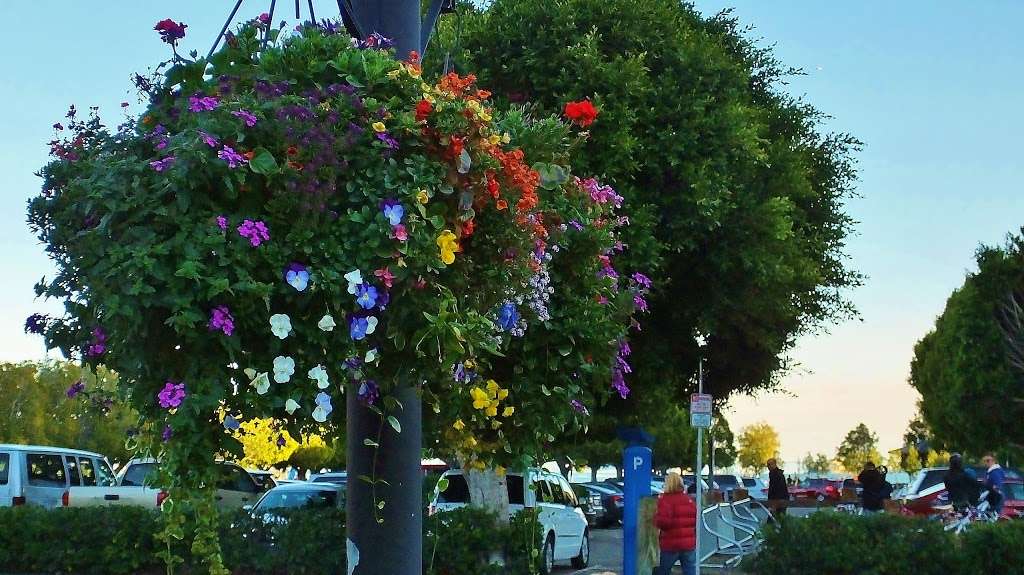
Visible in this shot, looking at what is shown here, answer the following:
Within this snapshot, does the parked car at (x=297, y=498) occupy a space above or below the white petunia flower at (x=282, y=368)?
below

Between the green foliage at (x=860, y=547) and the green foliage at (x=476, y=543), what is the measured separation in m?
3.59

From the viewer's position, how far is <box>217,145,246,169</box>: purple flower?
388 cm

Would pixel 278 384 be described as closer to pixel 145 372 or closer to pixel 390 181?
pixel 145 372

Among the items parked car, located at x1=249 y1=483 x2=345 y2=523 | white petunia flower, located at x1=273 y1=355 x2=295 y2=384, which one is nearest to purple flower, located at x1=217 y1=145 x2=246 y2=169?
white petunia flower, located at x1=273 y1=355 x2=295 y2=384

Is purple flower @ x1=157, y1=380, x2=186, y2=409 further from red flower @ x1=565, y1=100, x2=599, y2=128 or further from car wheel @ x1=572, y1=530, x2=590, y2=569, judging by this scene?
car wheel @ x1=572, y1=530, x2=590, y2=569

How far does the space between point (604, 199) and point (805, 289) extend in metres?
16.2

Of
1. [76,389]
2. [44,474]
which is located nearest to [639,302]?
[76,389]

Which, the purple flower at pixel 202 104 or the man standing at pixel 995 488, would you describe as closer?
the purple flower at pixel 202 104

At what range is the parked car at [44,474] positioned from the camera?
21984mm

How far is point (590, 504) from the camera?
34.9 m

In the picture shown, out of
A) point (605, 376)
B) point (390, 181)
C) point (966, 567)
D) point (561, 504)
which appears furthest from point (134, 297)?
point (561, 504)

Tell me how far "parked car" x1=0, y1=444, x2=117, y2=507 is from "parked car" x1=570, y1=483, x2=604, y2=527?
485 inches

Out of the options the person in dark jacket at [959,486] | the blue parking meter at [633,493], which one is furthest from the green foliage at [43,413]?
the blue parking meter at [633,493]

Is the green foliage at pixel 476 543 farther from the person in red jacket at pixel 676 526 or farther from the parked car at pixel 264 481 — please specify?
the parked car at pixel 264 481
